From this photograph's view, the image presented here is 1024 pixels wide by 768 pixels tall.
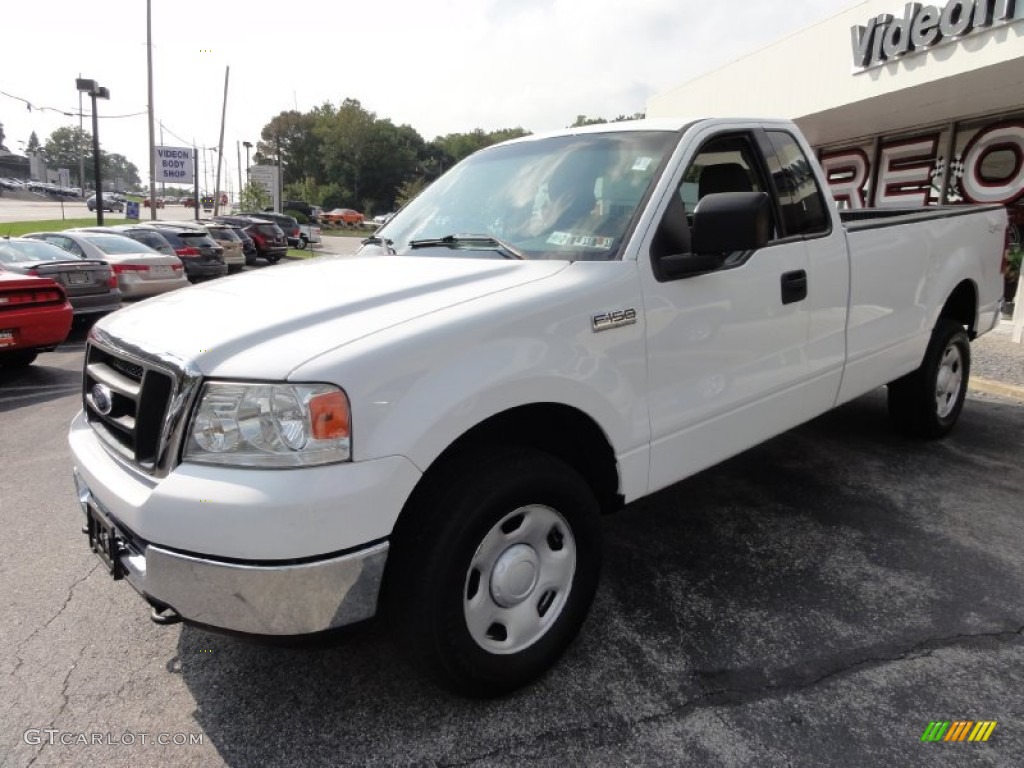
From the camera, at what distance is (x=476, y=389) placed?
6.89 ft

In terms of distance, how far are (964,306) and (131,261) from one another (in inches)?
470

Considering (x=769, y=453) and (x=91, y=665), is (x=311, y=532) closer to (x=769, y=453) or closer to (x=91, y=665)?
(x=91, y=665)

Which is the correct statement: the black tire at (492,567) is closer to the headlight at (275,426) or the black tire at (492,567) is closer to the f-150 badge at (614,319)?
the headlight at (275,426)

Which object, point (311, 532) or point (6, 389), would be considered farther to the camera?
point (6, 389)

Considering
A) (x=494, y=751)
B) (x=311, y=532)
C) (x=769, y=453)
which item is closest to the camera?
(x=311, y=532)

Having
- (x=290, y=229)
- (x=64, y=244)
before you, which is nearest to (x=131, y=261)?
(x=64, y=244)

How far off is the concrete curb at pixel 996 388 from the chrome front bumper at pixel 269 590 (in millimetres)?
6639

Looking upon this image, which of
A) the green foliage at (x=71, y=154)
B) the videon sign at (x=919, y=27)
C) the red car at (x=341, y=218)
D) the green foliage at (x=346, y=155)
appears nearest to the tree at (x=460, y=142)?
the green foliage at (x=346, y=155)

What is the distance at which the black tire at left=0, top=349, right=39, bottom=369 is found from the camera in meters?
7.51

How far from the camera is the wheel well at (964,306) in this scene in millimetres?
4898

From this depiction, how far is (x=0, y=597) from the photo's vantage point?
10.2ft

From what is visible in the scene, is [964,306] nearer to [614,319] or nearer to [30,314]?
[614,319]

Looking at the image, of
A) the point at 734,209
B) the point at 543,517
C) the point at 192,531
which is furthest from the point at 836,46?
the point at 192,531

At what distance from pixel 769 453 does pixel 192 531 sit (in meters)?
4.02
